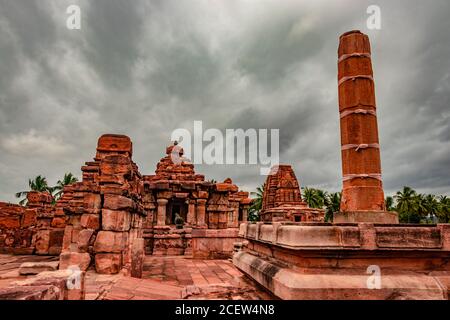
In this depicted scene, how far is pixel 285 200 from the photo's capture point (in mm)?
27109

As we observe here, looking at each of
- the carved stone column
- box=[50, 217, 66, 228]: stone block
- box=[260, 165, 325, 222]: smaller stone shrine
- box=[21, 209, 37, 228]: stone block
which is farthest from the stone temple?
box=[260, 165, 325, 222]: smaller stone shrine

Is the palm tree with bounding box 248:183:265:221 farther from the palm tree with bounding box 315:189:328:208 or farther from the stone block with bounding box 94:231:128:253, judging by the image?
the stone block with bounding box 94:231:128:253

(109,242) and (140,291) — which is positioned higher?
(109,242)

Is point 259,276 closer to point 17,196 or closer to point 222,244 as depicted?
point 222,244

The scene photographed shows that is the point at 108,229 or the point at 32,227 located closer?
the point at 108,229

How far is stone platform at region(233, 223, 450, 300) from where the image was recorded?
2537mm

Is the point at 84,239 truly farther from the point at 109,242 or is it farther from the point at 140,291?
the point at 140,291

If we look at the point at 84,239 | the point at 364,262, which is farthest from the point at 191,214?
the point at 364,262

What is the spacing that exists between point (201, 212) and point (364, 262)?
41.4 ft

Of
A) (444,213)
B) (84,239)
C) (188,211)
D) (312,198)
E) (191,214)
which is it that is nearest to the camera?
(84,239)

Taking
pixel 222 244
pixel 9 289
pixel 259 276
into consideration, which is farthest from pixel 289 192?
pixel 9 289

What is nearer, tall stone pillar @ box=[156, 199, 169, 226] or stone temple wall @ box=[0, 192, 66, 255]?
stone temple wall @ box=[0, 192, 66, 255]

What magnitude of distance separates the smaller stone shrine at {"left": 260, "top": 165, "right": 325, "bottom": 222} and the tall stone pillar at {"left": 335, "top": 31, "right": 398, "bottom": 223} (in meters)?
20.5
